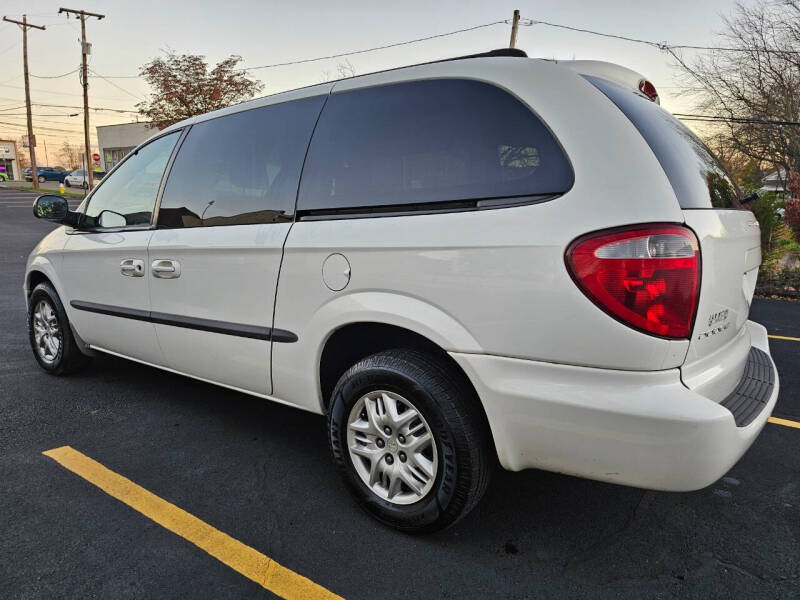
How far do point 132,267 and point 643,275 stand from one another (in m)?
2.76

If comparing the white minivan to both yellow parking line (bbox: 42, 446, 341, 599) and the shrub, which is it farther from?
the shrub

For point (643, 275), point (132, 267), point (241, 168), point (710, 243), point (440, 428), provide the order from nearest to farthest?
point (643, 275), point (710, 243), point (440, 428), point (241, 168), point (132, 267)

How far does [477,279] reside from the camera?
186 centimetres

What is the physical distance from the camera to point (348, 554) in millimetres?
2100

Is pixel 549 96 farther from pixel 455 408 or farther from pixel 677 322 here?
pixel 455 408

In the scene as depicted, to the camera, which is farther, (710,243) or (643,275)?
(710,243)

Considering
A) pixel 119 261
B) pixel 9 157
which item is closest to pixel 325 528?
pixel 119 261

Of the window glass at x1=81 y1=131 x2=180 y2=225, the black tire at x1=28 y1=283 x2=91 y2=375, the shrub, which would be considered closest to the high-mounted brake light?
the window glass at x1=81 y1=131 x2=180 y2=225

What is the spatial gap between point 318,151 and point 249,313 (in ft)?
2.69

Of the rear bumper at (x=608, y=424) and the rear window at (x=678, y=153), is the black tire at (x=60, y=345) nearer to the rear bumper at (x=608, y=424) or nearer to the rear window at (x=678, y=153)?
the rear bumper at (x=608, y=424)

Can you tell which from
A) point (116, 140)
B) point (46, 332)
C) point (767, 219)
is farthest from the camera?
point (116, 140)

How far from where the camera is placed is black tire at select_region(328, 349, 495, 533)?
1.97 m

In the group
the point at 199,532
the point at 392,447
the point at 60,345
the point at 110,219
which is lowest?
the point at 199,532

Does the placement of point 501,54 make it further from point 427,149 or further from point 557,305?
point 557,305
